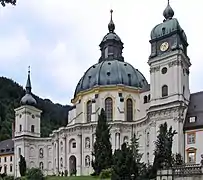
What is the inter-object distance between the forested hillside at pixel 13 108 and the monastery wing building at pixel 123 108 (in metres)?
36.9

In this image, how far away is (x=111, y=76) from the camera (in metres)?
93.1

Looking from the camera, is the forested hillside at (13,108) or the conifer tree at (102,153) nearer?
the conifer tree at (102,153)

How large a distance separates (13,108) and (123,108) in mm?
84183

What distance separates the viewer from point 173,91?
72.1 meters

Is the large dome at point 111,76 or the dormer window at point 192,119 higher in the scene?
the large dome at point 111,76

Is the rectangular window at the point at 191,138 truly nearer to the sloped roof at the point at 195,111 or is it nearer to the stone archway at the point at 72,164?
the sloped roof at the point at 195,111

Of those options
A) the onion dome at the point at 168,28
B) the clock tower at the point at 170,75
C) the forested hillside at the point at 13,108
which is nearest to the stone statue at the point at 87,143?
the clock tower at the point at 170,75

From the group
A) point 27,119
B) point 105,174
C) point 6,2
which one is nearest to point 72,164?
point 27,119

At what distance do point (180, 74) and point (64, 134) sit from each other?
30.2m

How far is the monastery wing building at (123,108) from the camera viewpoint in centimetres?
7131

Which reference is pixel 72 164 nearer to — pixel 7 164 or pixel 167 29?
pixel 7 164

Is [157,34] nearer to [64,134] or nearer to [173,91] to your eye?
[173,91]

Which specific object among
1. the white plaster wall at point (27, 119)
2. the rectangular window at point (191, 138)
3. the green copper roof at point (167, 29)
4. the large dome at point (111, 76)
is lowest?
the rectangular window at point (191, 138)

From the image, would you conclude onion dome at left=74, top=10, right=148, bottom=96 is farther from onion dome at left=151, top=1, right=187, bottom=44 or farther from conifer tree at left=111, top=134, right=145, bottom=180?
conifer tree at left=111, top=134, right=145, bottom=180
